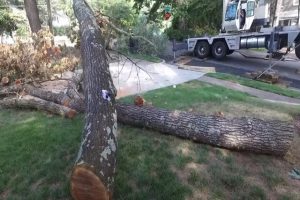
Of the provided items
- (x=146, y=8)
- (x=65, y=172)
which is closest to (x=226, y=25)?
(x=146, y=8)

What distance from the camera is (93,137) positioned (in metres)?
3.82

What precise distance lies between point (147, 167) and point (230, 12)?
13812mm

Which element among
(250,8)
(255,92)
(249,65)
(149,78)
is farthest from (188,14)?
(255,92)

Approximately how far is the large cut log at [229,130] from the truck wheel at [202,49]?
491 inches

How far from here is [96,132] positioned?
390 centimetres

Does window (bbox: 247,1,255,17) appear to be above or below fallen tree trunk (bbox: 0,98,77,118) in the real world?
above

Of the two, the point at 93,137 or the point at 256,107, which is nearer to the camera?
the point at 93,137

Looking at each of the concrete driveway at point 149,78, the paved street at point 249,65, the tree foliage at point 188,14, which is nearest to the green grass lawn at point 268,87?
the concrete driveway at point 149,78

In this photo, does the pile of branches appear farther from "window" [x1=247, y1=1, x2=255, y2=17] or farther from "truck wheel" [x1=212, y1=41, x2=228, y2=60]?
"window" [x1=247, y1=1, x2=255, y2=17]

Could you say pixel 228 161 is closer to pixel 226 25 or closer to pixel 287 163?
pixel 287 163

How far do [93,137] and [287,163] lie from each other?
114 inches

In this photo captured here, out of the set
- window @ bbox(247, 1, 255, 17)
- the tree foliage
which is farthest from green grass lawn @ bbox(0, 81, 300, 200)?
the tree foliage

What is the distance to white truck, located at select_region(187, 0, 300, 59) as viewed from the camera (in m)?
15.1

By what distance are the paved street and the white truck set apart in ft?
1.97
